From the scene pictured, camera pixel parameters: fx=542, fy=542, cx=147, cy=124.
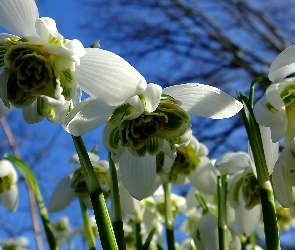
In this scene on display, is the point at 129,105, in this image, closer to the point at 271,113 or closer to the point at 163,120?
the point at 163,120

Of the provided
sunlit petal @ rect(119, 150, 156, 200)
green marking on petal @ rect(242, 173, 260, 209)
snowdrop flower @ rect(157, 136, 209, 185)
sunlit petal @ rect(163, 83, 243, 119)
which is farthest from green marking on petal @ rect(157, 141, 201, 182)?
sunlit petal @ rect(163, 83, 243, 119)

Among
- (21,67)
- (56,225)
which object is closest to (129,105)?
(21,67)

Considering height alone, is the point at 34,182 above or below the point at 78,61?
below

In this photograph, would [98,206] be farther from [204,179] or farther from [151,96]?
[204,179]

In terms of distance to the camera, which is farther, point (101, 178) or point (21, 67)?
point (101, 178)

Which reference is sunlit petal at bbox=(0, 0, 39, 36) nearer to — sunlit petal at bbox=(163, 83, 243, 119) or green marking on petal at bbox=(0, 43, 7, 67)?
green marking on petal at bbox=(0, 43, 7, 67)

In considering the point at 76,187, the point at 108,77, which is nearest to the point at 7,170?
the point at 76,187
